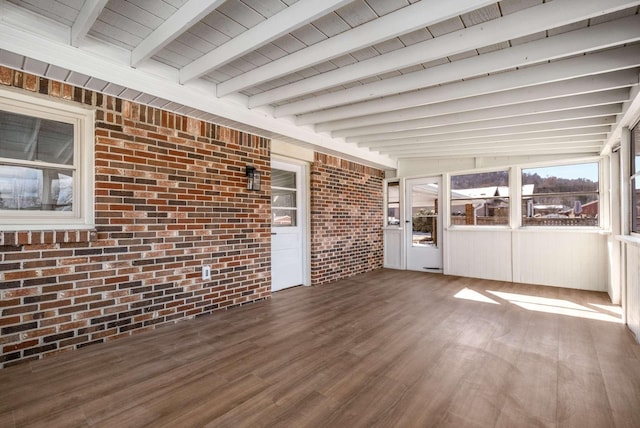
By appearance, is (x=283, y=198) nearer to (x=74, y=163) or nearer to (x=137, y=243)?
(x=137, y=243)

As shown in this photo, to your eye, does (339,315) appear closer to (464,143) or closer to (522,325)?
(522,325)

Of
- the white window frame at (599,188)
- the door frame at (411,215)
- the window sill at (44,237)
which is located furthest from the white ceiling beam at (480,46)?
the door frame at (411,215)

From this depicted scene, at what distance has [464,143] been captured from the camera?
495 centimetres

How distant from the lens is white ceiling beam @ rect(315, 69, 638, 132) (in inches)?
109

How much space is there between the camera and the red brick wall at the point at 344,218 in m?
5.30

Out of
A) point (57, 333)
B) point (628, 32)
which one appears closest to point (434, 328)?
point (628, 32)

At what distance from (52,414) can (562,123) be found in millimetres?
5514

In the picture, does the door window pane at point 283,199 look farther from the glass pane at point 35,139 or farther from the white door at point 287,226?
the glass pane at point 35,139

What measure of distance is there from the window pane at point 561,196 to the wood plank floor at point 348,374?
6.37ft

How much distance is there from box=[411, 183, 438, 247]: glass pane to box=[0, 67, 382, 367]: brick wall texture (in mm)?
3595

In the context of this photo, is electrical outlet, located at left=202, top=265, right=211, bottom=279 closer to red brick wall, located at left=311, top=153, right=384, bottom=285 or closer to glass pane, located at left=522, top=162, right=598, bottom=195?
red brick wall, located at left=311, top=153, right=384, bottom=285

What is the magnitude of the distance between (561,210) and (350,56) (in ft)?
15.3

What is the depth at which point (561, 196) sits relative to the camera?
5.17m

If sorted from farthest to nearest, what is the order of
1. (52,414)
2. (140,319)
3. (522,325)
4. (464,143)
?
(464,143)
(522,325)
(140,319)
(52,414)
